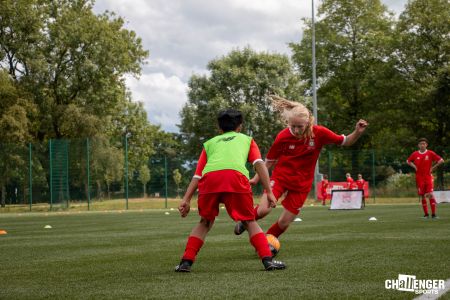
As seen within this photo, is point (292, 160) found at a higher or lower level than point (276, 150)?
lower

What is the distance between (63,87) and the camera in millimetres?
44969

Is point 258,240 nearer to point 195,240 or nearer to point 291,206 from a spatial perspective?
point 195,240

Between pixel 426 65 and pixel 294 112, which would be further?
pixel 426 65

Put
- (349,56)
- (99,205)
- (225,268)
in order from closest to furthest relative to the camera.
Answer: (225,268), (99,205), (349,56)

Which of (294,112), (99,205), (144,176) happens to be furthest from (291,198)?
(144,176)

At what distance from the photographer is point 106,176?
115 ft

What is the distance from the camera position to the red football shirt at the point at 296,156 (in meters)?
7.67

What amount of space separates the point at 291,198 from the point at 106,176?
28.2 metres

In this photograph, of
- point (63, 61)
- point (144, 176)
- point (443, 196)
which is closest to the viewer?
point (443, 196)

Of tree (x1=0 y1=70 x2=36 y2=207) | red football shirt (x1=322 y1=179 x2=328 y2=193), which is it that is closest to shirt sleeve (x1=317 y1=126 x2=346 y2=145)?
red football shirt (x1=322 y1=179 x2=328 y2=193)

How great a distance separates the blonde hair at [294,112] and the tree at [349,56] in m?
43.4

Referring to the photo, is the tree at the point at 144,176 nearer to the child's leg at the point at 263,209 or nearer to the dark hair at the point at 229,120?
the child's leg at the point at 263,209

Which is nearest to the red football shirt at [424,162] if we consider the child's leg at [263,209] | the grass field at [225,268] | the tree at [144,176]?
A: the grass field at [225,268]

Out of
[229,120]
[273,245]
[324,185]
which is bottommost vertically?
[273,245]
